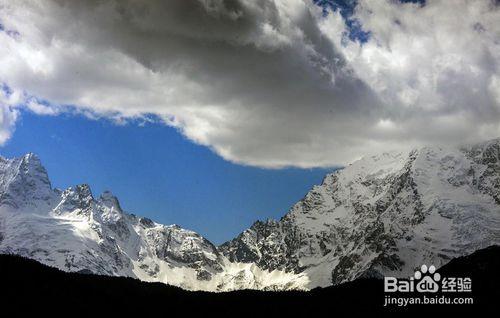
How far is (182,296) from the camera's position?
118 m

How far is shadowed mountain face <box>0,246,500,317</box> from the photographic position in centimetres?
10394

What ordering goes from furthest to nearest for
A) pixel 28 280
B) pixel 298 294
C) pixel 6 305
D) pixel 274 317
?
1. pixel 298 294
2. pixel 28 280
3. pixel 274 317
4. pixel 6 305

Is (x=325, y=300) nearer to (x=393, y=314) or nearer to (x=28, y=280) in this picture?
(x=393, y=314)

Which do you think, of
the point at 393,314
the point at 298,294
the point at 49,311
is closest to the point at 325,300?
the point at 298,294

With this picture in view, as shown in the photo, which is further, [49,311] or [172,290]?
[172,290]

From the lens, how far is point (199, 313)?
108062mm

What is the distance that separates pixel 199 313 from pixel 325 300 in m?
23.0
